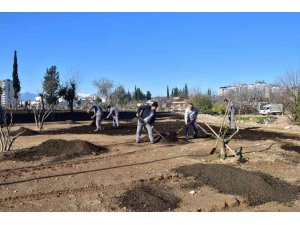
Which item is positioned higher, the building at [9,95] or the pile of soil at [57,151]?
the building at [9,95]

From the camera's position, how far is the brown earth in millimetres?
6340

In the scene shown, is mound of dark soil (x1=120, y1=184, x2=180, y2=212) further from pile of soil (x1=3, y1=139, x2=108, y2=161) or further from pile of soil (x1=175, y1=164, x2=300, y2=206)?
pile of soil (x1=3, y1=139, x2=108, y2=161)

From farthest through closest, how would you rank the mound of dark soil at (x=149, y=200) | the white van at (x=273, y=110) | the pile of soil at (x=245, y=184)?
1. the white van at (x=273, y=110)
2. the pile of soil at (x=245, y=184)
3. the mound of dark soil at (x=149, y=200)

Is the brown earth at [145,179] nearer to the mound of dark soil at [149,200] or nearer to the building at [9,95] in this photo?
the mound of dark soil at [149,200]

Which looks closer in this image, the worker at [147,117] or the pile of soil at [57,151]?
the pile of soil at [57,151]

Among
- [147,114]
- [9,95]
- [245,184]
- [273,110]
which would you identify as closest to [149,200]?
[245,184]

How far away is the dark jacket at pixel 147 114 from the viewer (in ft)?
43.4

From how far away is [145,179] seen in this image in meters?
8.02

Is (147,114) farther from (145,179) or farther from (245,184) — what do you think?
(245,184)

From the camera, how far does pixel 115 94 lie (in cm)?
7319

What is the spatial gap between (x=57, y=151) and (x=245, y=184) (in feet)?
19.2

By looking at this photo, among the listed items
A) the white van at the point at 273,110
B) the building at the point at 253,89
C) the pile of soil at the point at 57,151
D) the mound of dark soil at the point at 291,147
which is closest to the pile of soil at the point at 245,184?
the pile of soil at the point at 57,151

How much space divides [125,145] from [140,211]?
722 centimetres

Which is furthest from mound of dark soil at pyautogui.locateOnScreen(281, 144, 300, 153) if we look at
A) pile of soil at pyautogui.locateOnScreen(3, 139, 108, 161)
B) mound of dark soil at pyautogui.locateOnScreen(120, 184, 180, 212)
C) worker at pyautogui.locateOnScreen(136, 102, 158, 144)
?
mound of dark soil at pyautogui.locateOnScreen(120, 184, 180, 212)
